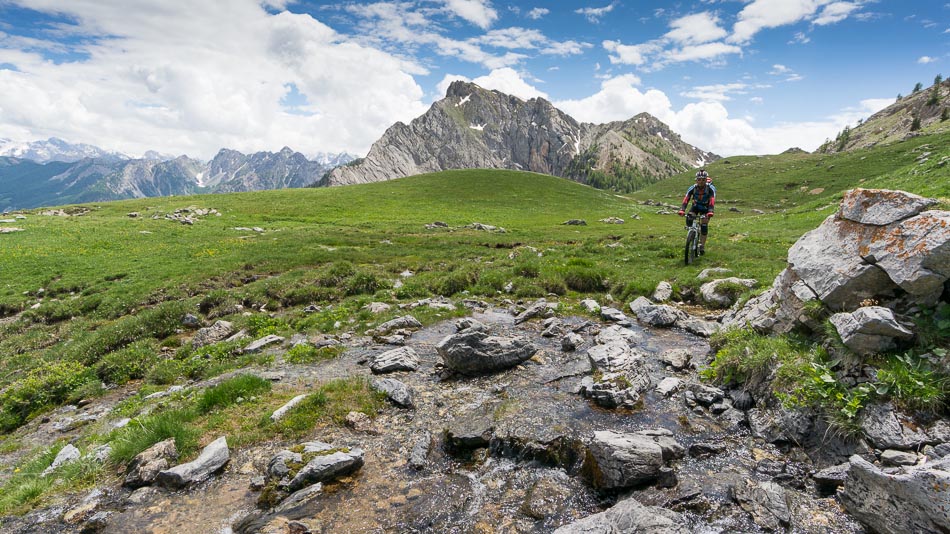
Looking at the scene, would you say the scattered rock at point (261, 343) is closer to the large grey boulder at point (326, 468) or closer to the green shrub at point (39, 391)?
the green shrub at point (39, 391)

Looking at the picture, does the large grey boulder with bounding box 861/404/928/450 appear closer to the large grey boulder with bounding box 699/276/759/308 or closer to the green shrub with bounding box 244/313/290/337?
the large grey boulder with bounding box 699/276/759/308

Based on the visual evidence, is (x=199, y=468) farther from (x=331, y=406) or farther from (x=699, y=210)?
(x=699, y=210)

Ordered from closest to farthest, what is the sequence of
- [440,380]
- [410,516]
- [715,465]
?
1. [410,516]
2. [715,465]
3. [440,380]

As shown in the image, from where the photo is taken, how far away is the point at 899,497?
5551mm

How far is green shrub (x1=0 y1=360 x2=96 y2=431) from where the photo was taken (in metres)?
12.4

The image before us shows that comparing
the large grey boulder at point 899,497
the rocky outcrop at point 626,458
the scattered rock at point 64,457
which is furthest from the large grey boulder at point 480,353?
the scattered rock at point 64,457

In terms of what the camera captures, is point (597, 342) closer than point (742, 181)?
Yes

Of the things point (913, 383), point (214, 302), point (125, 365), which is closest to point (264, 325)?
point (125, 365)

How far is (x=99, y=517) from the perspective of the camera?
7.13 m

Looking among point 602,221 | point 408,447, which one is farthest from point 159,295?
point 602,221

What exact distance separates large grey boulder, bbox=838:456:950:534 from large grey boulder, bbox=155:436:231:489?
447 inches

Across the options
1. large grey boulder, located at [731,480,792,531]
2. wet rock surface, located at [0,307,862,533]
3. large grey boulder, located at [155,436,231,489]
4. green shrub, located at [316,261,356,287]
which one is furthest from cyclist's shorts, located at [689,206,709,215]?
large grey boulder, located at [155,436,231,489]

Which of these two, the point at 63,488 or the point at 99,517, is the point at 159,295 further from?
the point at 99,517

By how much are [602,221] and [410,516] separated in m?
77.4
